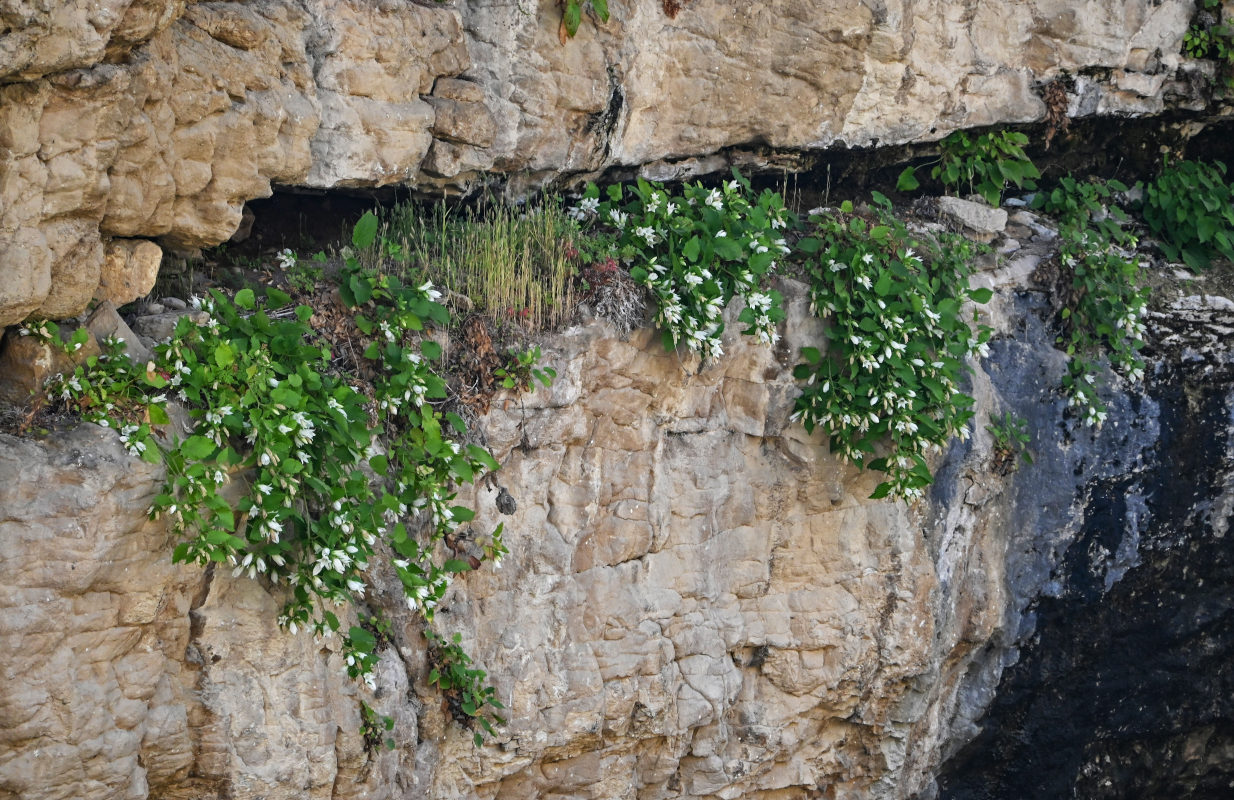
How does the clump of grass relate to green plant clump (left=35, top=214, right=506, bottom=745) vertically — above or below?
above

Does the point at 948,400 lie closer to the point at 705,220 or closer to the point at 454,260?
the point at 705,220

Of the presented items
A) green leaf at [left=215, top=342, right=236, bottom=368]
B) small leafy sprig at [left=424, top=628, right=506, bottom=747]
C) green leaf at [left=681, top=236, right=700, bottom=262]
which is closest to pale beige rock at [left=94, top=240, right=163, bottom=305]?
green leaf at [left=215, top=342, right=236, bottom=368]

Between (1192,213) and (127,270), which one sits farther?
(1192,213)

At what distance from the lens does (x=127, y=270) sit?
4582 millimetres

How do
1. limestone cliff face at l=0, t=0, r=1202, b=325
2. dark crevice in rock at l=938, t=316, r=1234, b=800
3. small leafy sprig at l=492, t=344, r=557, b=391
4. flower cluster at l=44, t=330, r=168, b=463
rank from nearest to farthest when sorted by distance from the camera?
limestone cliff face at l=0, t=0, r=1202, b=325, flower cluster at l=44, t=330, r=168, b=463, small leafy sprig at l=492, t=344, r=557, b=391, dark crevice in rock at l=938, t=316, r=1234, b=800

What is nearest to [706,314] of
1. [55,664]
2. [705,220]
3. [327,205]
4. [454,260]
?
[705,220]

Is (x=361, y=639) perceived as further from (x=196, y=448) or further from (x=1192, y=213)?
(x=1192, y=213)

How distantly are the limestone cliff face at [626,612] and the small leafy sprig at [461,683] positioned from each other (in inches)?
3.3

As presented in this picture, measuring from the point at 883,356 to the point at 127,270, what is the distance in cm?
363

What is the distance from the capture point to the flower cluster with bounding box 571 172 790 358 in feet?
18.8

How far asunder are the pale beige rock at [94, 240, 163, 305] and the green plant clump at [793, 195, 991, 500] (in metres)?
3.22

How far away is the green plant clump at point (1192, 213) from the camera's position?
7617 millimetres

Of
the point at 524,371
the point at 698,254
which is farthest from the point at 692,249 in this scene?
the point at 524,371

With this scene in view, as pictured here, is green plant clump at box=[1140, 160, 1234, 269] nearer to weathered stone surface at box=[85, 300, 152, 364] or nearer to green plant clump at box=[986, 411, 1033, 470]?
green plant clump at box=[986, 411, 1033, 470]
